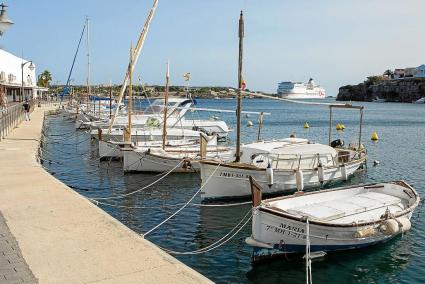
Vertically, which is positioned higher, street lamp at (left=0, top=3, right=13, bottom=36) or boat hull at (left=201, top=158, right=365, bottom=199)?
street lamp at (left=0, top=3, right=13, bottom=36)

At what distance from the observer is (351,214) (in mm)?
14258

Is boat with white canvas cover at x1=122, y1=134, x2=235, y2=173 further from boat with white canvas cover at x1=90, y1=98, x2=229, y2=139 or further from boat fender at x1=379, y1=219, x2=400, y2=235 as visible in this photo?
boat with white canvas cover at x1=90, y1=98, x2=229, y2=139

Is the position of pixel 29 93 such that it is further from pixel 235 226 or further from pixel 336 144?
pixel 235 226

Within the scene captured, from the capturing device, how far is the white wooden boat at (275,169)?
19453 millimetres

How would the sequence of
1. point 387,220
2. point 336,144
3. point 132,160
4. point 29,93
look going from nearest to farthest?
point 387,220 < point 132,160 < point 336,144 < point 29,93

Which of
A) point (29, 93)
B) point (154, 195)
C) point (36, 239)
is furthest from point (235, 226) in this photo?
point (29, 93)

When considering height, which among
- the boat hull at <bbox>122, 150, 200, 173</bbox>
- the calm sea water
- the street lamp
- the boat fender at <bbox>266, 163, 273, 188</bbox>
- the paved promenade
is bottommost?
the calm sea water

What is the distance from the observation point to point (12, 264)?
26.7 ft

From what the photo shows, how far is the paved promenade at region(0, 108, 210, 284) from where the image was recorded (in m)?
7.77

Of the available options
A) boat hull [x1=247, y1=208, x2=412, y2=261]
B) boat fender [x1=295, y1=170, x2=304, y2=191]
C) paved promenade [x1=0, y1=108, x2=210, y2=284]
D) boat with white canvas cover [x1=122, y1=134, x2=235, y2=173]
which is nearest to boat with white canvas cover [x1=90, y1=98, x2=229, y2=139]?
boat with white canvas cover [x1=122, y1=134, x2=235, y2=173]

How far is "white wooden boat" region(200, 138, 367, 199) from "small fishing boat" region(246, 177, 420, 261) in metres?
4.22

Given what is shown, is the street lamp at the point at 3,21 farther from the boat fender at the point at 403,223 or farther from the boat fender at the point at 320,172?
the boat fender at the point at 320,172

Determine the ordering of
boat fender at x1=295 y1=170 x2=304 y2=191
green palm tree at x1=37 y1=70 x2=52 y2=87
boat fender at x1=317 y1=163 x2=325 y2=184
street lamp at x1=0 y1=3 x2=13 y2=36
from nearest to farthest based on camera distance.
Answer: street lamp at x1=0 y1=3 x2=13 y2=36
boat fender at x1=295 y1=170 x2=304 y2=191
boat fender at x1=317 y1=163 x2=325 y2=184
green palm tree at x1=37 y1=70 x2=52 y2=87

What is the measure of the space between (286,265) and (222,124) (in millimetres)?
36885
